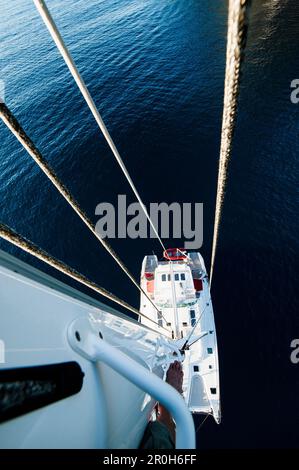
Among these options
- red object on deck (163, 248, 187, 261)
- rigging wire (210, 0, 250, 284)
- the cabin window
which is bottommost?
the cabin window

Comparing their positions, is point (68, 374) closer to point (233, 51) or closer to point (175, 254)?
point (233, 51)

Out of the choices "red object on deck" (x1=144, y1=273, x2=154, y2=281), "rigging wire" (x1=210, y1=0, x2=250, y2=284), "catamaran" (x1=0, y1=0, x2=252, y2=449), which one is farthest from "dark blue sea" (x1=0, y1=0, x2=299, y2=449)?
"rigging wire" (x1=210, y1=0, x2=250, y2=284)

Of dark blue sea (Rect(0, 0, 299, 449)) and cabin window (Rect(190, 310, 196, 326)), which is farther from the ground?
dark blue sea (Rect(0, 0, 299, 449))

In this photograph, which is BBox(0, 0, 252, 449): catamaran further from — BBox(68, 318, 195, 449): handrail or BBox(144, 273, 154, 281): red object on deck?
BBox(144, 273, 154, 281): red object on deck

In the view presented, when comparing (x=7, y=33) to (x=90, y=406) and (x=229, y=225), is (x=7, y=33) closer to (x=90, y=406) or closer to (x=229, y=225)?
(x=229, y=225)

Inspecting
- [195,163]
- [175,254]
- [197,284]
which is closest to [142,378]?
[197,284]

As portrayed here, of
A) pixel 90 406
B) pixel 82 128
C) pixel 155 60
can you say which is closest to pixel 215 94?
pixel 155 60
